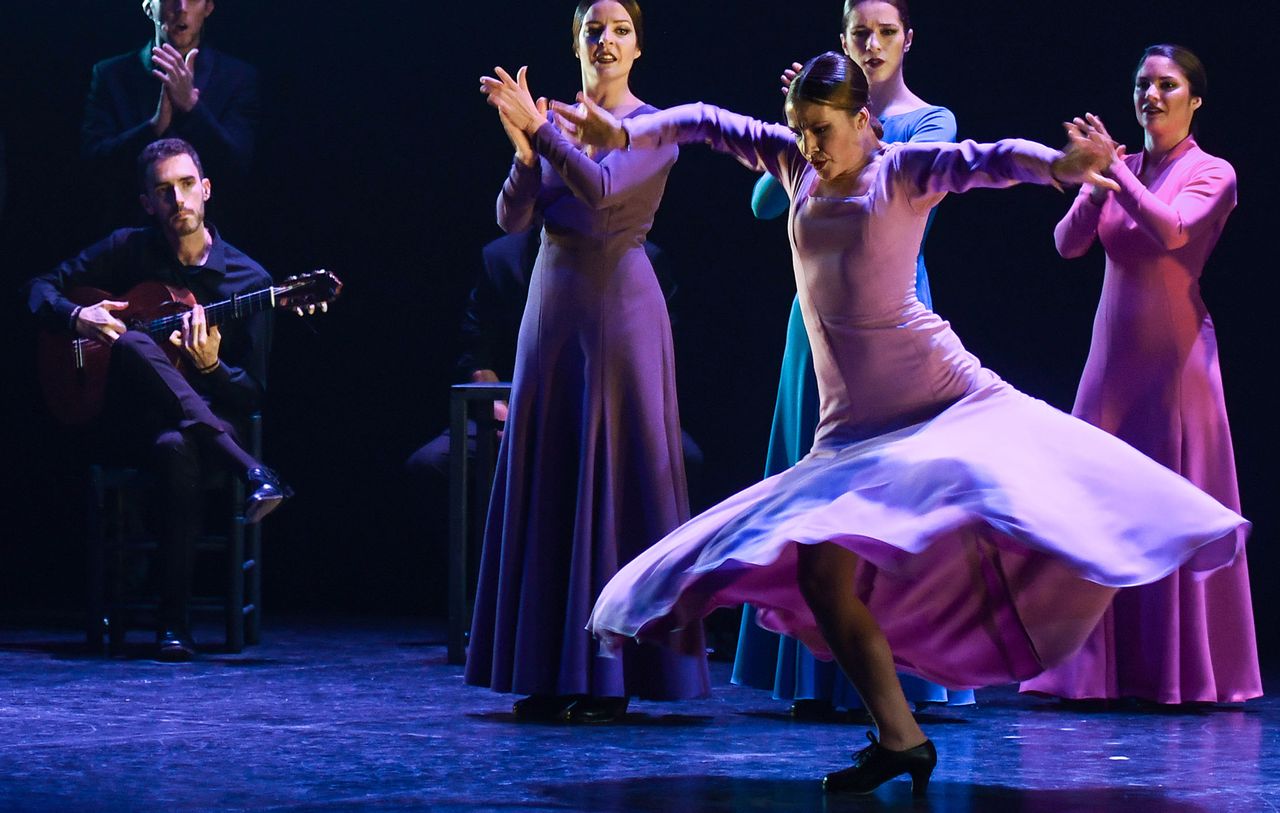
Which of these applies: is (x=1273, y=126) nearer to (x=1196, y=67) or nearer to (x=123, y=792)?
(x=1196, y=67)

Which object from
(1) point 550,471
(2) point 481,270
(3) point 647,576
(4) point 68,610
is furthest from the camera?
(4) point 68,610

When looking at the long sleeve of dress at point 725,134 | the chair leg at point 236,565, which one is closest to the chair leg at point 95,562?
the chair leg at point 236,565

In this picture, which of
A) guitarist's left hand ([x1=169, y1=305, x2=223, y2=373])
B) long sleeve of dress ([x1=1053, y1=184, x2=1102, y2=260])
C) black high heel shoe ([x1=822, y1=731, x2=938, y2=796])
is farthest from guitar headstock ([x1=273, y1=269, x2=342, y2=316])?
black high heel shoe ([x1=822, y1=731, x2=938, y2=796])

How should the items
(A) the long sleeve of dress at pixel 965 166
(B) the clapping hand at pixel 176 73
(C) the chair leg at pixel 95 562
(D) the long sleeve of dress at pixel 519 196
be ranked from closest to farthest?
(A) the long sleeve of dress at pixel 965 166
(D) the long sleeve of dress at pixel 519 196
(C) the chair leg at pixel 95 562
(B) the clapping hand at pixel 176 73

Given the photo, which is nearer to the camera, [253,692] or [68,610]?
[253,692]

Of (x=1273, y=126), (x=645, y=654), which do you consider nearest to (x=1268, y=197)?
(x=1273, y=126)

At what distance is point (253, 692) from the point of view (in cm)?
466

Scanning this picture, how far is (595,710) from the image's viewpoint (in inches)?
163

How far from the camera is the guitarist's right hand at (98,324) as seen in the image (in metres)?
5.80

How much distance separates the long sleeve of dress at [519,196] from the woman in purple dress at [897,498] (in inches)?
19.3

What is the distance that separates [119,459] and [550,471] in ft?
7.24

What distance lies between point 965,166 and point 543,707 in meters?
1.62

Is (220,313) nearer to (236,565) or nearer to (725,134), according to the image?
(236,565)

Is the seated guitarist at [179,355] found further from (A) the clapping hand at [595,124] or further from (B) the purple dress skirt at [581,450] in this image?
(A) the clapping hand at [595,124]
